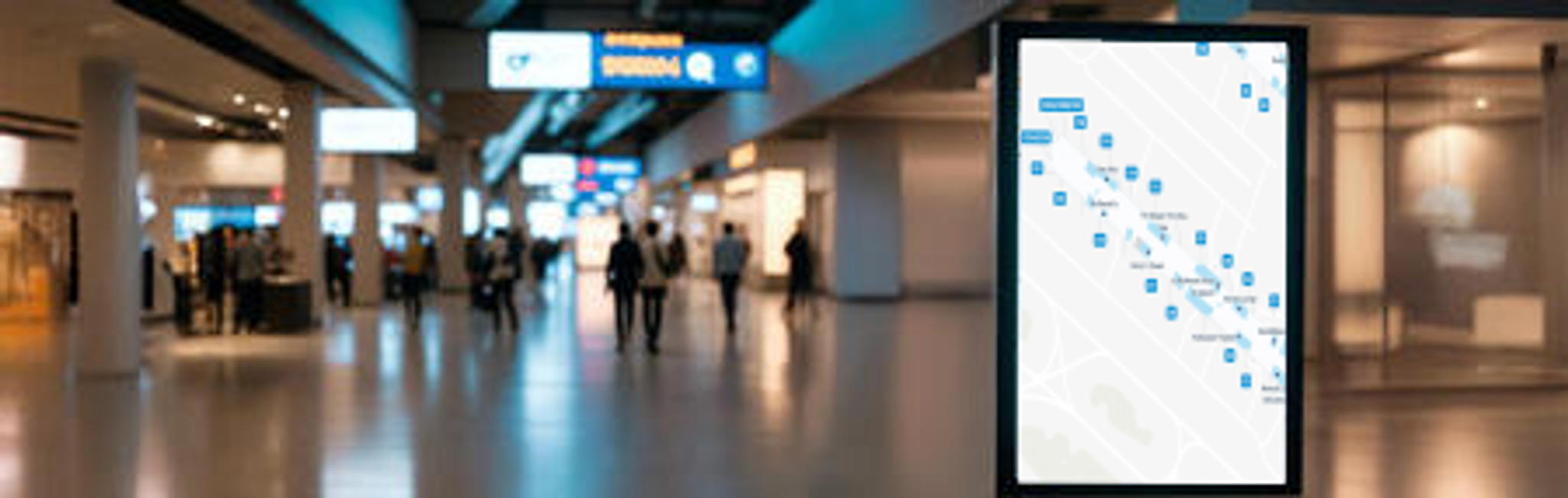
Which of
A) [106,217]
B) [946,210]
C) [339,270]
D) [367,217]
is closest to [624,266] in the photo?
[106,217]

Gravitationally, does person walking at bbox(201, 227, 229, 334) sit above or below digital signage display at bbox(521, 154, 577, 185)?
below

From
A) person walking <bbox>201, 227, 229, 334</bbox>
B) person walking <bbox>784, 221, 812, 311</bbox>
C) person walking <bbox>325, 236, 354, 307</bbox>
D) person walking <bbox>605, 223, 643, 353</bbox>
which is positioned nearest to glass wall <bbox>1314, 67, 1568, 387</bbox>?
person walking <bbox>605, 223, 643, 353</bbox>

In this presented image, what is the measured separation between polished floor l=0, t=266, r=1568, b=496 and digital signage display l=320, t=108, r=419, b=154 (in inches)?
159

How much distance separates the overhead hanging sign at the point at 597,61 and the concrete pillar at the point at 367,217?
8.78m

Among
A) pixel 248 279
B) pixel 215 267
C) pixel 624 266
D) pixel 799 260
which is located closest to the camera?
pixel 624 266

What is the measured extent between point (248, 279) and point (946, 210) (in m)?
14.9

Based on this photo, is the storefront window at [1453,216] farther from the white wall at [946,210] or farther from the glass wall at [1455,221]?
the white wall at [946,210]

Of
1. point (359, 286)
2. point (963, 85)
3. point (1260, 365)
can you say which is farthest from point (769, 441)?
point (359, 286)

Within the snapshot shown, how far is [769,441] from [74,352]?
1134 cm

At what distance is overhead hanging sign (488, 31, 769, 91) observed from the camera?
20953mm

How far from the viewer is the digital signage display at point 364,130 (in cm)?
2102

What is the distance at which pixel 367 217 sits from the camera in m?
28.9

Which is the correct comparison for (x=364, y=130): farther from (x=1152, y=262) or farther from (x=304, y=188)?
(x=1152, y=262)

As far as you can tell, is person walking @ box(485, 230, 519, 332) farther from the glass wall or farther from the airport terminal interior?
the glass wall
